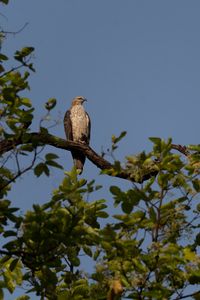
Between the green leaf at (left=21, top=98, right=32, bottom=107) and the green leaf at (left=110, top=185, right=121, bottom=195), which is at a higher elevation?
the green leaf at (left=21, top=98, right=32, bottom=107)

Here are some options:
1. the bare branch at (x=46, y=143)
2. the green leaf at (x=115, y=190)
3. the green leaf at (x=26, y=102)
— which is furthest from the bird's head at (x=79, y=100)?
the green leaf at (x=115, y=190)

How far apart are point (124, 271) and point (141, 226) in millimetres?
425

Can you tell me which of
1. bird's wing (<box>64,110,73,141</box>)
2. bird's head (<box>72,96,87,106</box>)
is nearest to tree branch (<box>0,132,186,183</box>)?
bird's wing (<box>64,110,73,141</box>)

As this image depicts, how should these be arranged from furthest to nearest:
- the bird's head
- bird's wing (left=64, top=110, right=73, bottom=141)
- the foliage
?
the bird's head, bird's wing (left=64, top=110, right=73, bottom=141), the foliage

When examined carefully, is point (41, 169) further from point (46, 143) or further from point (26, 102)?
point (46, 143)

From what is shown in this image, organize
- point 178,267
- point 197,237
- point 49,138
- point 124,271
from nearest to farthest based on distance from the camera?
point 124,271, point 178,267, point 197,237, point 49,138

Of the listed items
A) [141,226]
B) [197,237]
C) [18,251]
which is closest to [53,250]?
[18,251]

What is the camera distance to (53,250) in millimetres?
5578

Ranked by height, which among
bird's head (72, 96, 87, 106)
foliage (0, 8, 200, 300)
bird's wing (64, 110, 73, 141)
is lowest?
foliage (0, 8, 200, 300)

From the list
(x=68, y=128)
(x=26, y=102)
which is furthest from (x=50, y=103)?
(x=68, y=128)

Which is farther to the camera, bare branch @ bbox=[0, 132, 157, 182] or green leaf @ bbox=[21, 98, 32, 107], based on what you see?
green leaf @ bbox=[21, 98, 32, 107]

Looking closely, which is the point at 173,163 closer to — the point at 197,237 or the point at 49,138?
the point at 197,237

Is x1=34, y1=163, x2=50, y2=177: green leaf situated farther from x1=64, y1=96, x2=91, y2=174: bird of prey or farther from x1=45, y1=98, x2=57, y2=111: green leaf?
x1=64, y1=96, x2=91, y2=174: bird of prey

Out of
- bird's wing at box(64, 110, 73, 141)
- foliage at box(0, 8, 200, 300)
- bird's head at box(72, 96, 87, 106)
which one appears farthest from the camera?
bird's head at box(72, 96, 87, 106)
